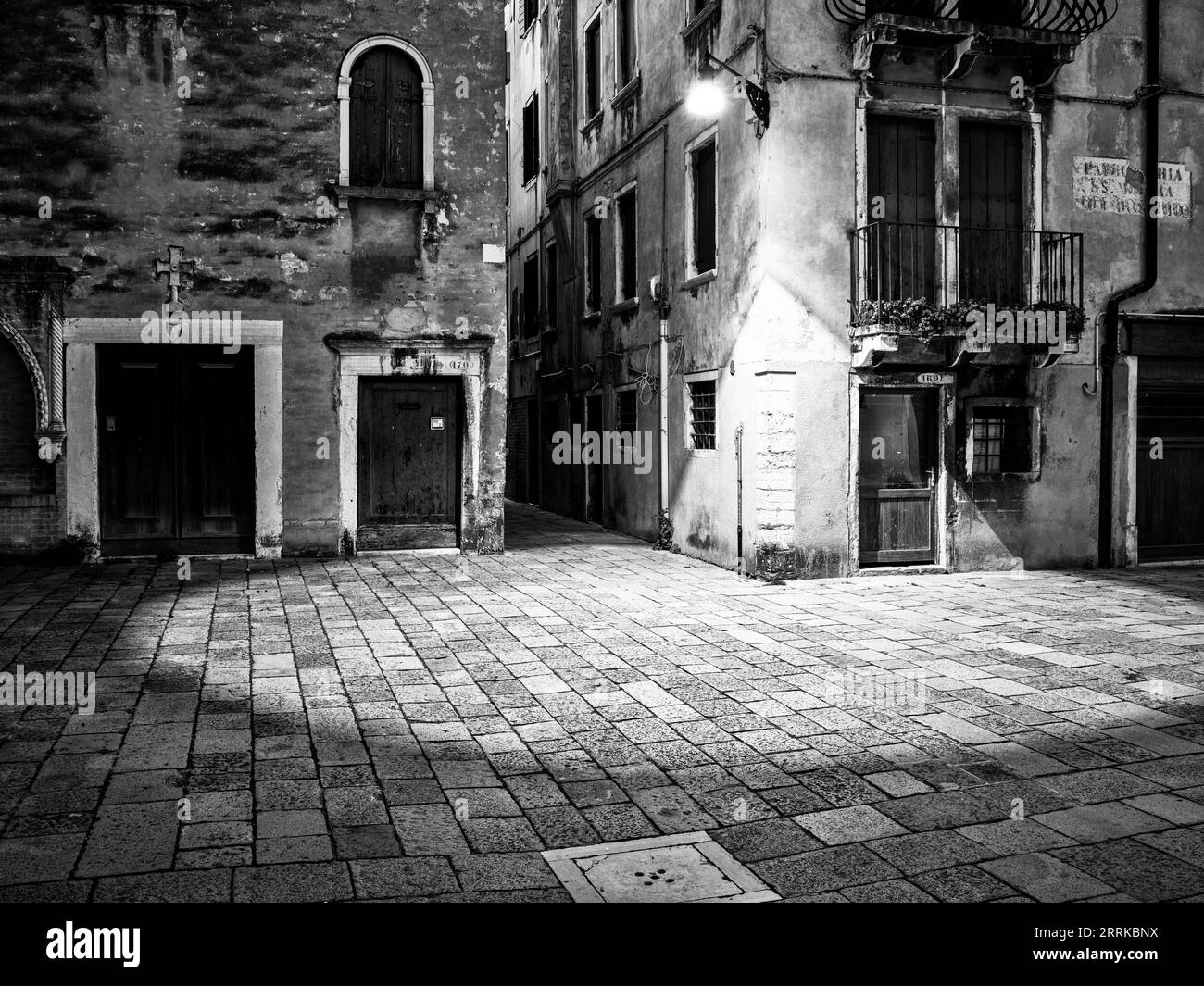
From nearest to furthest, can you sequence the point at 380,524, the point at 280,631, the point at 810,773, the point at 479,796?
the point at 479,796
the point at 810,773
the point at 280,631
the point at 380,524

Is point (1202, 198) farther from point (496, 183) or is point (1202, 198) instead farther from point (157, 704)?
point (157, 704)

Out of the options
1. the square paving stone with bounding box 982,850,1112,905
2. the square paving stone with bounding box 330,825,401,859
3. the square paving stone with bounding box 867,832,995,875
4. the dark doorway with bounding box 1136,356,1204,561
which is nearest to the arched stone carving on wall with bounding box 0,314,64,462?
the square paving stone with bounding box 330,825,401,859

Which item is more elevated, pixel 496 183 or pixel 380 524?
pixel 496 183

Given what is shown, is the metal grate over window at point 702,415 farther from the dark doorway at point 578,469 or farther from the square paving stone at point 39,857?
the square paving stone at point 39,857

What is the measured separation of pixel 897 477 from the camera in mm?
12070

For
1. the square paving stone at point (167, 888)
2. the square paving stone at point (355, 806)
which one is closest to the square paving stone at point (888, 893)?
the square paving stone at point (355, 806)

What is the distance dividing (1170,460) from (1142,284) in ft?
7.68

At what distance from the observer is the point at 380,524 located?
13.2 metres

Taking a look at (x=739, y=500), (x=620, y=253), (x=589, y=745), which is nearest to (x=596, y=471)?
(x=620, y=253)

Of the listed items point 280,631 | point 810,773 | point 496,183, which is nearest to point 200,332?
point 496,183

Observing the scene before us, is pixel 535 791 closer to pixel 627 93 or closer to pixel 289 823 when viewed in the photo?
pixel 289 823

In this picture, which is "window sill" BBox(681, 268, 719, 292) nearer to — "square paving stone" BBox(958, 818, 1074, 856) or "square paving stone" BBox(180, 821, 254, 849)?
"square paving stone" BBox(958, 818, 1074, 856)
